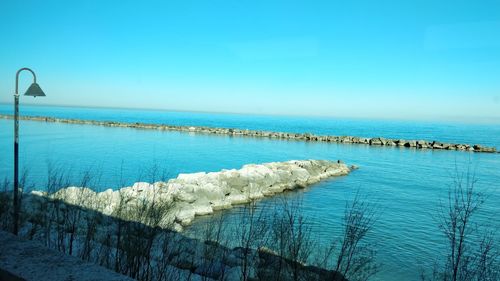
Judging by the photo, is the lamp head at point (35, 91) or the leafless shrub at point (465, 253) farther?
the lamp head at point (35, 91)

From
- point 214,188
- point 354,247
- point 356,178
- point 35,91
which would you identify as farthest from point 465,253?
point 356,178

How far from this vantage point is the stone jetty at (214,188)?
40.1 feet

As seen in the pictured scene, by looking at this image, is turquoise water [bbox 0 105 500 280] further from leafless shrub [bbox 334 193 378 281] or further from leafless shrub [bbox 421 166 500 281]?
leafless shrub [bbox 334 193 378 281]

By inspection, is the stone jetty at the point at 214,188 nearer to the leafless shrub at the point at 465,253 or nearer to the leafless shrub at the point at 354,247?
the leafless shrub at the point at 354,247

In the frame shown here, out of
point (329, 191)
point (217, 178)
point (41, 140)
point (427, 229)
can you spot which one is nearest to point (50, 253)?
point (427, 229)

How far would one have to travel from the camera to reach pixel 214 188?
638 inches

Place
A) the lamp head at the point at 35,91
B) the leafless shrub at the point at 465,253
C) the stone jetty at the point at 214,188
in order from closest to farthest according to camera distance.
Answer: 1. the leafless shrub at the point at 465,253
2. the lamp head at the point at 35,91
3. the stone jetty at the point at 214,188

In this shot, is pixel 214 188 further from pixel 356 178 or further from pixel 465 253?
pixel 356 178

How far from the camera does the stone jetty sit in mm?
12212

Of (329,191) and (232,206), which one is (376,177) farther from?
(232,206)

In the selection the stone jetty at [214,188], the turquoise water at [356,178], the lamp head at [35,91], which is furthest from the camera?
the stone jetty at [214,188]

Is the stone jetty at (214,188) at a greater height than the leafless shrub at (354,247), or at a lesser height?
Result: lesser

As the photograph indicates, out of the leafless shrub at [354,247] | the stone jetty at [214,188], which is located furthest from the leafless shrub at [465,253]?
the stone jetty at [214,188]

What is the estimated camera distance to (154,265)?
17.1 feet
